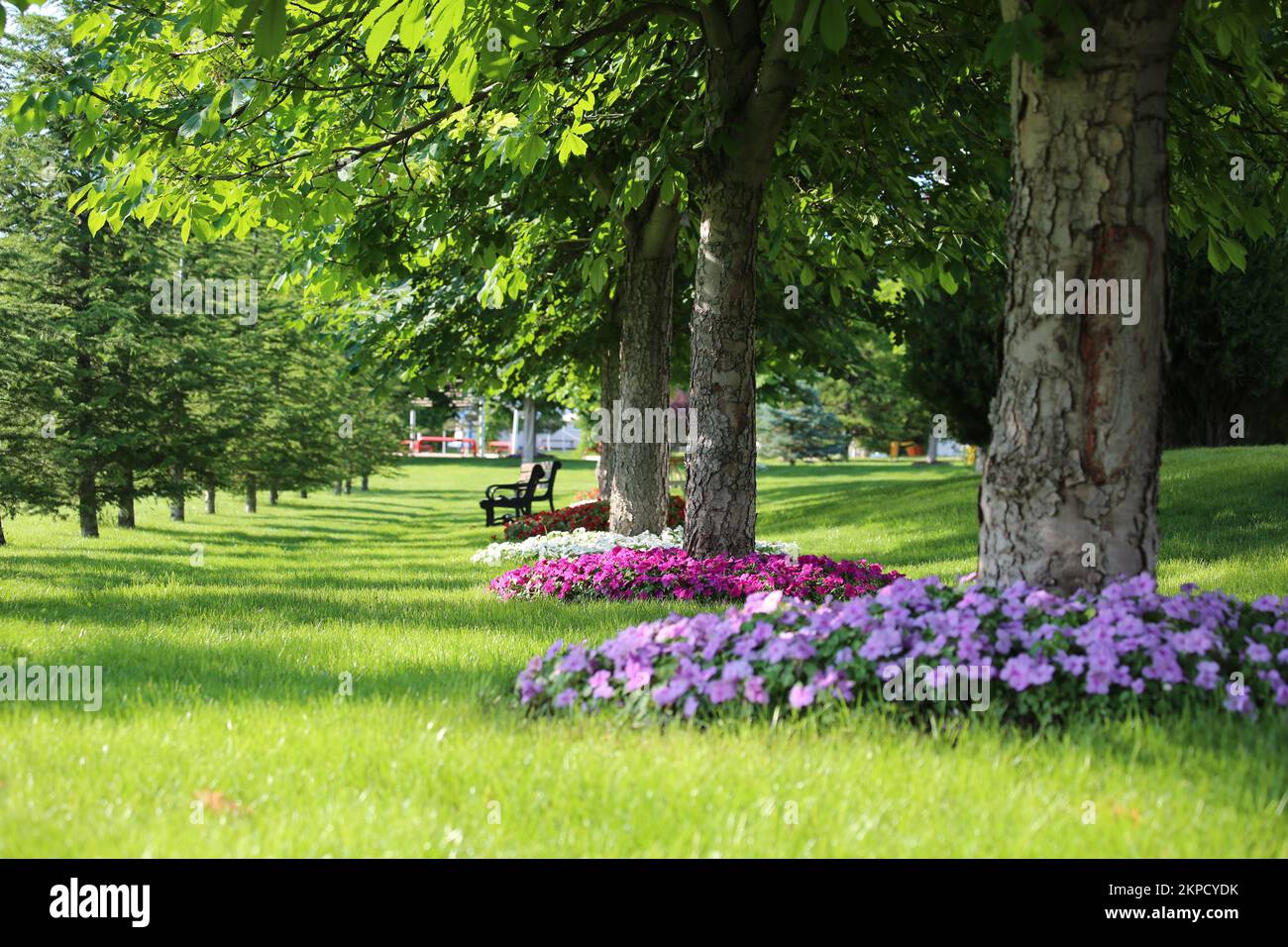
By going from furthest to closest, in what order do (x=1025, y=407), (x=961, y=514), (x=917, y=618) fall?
(x=961, y=514) → (x=1025, y=407) → (x=917, y=618)

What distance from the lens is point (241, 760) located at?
3980mm

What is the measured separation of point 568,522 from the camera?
16.6 metres

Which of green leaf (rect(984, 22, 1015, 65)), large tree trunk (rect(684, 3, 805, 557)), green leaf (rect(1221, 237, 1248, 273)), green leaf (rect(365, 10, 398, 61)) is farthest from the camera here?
large tree trunk (rect(684, 3, 805, 557))

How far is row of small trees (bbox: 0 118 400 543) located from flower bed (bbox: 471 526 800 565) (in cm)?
565

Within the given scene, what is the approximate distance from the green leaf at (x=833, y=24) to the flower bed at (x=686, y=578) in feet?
14.5

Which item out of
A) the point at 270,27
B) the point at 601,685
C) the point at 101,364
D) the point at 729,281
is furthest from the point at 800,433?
the point at 601,685

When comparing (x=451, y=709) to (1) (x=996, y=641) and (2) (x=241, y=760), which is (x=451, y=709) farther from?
(1) (x=996, y=641)

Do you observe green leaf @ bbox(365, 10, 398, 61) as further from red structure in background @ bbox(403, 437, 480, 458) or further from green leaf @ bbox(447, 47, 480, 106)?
red structure in background @ bbox(403, 437, 480, 458)

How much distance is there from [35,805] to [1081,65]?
5109 millimetres

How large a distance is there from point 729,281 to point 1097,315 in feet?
16.1

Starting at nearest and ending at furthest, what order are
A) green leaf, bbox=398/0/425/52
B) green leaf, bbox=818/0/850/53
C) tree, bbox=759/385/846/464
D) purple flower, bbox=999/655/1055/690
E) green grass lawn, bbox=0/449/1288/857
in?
green grass lawn, bbox=0/449/1288/857, purple flower, bbox=999/655/1055/690, green leaf, bbox=818/0/850/53, green leaf, bbox=398/0/425/52, tree, bbox=759/385/846/464

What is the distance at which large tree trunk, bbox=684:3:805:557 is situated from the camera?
9133 millimetres

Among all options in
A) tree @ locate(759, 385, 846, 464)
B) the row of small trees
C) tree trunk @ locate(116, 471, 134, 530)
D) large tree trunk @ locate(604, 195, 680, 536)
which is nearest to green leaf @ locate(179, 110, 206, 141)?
large tree trunk @ locate(604, 195, 680, 536)
